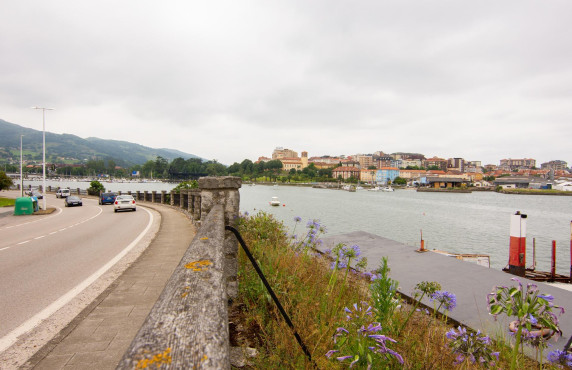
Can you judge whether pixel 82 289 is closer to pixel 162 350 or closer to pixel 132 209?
pixel 162 350

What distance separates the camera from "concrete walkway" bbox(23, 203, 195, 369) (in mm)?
3148

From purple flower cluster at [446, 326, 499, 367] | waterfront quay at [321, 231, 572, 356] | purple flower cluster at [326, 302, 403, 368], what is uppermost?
purple flower cluster at [326, 302, 403, 368]

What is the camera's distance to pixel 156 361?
0.87m

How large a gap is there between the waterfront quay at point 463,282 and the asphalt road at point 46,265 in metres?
5.11

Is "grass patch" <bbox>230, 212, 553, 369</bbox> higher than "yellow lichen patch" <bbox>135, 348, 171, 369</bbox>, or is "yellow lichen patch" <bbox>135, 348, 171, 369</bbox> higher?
"yellow lichen patch" <bbox>135, 348, 171, 369</bbox>

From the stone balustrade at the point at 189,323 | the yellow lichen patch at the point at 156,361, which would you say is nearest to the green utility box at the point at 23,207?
the stone balustrade at the point at 189,323

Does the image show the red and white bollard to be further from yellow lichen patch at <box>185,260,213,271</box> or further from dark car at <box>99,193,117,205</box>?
dark car at <box>99,193,117,205</box>

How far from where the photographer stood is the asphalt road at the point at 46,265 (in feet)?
15.4

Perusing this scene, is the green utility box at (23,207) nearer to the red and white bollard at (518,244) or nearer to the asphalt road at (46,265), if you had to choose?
the asphalt road at (46,265)

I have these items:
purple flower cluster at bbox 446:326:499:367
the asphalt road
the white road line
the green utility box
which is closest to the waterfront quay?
purple flower cluster at bbox 446:326:499:367

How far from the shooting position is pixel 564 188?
416 feet

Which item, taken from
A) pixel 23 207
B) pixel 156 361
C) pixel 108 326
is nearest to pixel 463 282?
pixel 108 326

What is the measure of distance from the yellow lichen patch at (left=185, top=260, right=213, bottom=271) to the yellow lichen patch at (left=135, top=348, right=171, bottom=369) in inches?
30.7

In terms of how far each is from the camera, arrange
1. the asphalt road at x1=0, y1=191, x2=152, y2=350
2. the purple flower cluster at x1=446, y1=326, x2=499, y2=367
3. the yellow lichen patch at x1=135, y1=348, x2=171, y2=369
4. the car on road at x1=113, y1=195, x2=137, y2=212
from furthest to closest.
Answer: the car on road at x1=113, y1=195, x2=137, y2=212
the asphalt road at x1=0, y1=191, x2=152, y2=350
the purple flower cluster at x1=446, y1=326, x2=499, y2=367
the yellow lichen patch at x1=135, y1=348, x2=171, y2=369
